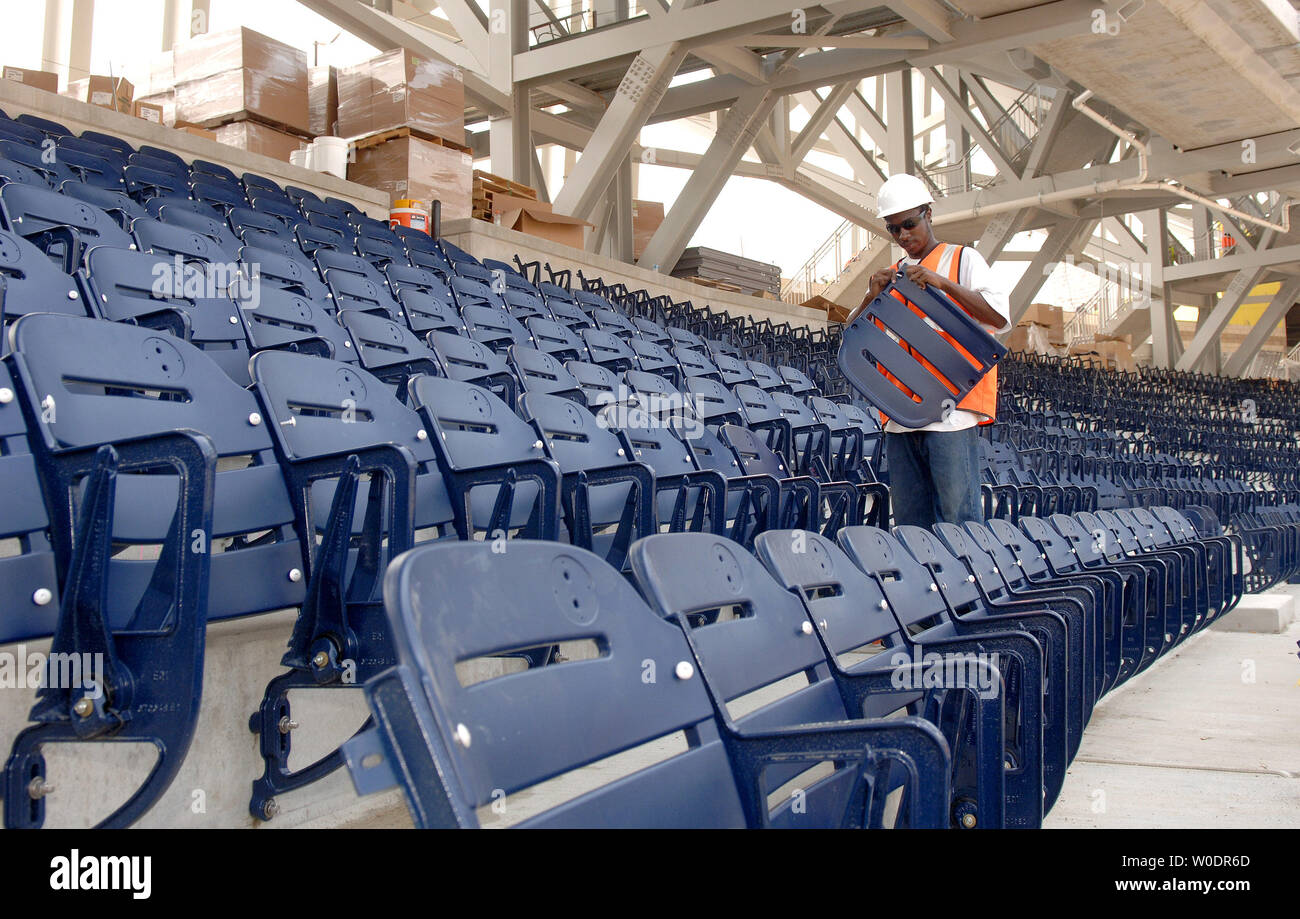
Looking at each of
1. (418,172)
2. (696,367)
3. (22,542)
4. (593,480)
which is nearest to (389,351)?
(593,480)

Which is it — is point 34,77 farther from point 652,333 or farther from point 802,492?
point 802,492

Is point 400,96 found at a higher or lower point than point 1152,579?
higher

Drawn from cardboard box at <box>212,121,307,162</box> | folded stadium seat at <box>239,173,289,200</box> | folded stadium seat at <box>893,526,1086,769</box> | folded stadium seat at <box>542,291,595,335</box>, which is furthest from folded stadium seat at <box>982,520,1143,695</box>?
cardboard box at <box>212,121,307,162</box>

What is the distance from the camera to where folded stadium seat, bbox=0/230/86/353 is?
2.46 metres

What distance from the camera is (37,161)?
195 inches

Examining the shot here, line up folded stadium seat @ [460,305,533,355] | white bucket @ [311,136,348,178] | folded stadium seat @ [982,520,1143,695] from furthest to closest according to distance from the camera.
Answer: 1. white bucket @ [311,136,348,178]
2. folded stadium seat @ [460,305,533,355]
3. folded stadium seat @ [982,520,1143,695]

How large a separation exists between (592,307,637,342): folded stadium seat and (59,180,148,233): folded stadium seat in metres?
3.14

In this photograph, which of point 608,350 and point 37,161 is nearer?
point 37,161

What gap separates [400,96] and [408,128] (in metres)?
0.32

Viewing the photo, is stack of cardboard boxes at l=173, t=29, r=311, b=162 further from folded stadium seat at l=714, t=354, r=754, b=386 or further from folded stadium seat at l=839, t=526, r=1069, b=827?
folded stadium seat at l=839, t=526, r=1069, b=827

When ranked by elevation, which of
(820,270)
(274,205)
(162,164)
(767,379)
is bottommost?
(767,379)

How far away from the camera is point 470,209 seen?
980 centimetres

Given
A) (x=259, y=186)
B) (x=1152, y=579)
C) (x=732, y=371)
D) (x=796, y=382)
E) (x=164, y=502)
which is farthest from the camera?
(x=259, y=186)
